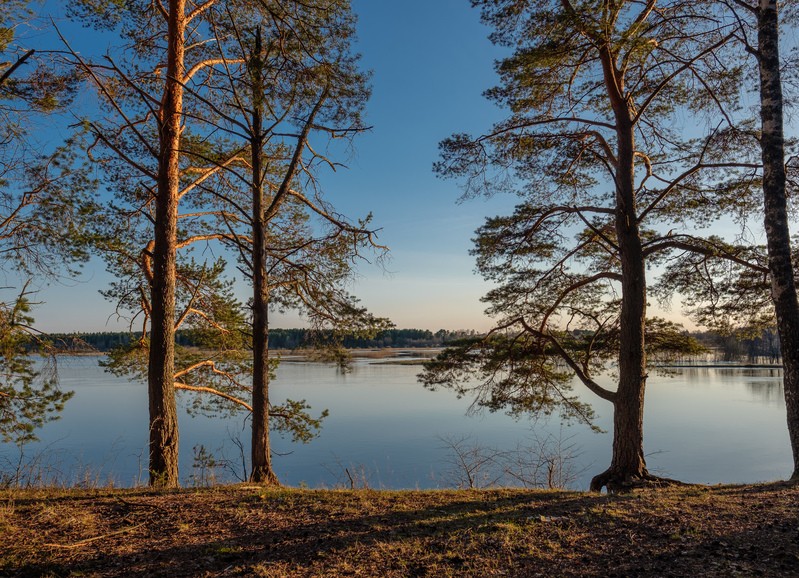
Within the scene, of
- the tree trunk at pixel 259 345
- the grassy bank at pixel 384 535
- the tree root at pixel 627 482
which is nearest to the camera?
the grassy bank at pixel 384 535

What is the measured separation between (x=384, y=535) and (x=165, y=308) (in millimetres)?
3815

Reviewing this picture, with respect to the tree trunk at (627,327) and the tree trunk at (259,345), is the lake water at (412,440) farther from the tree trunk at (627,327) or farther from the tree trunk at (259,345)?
the tree trunk at (627,327)

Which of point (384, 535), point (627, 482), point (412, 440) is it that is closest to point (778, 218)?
point (627, 482)

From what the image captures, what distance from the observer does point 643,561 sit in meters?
3.19

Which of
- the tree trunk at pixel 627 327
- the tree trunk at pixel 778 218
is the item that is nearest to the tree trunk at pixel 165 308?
the tree trunk at pixel 627 327

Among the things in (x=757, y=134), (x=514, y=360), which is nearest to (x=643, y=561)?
(x=514, y=360)

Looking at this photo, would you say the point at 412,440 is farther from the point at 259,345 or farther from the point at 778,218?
the point at 778,218

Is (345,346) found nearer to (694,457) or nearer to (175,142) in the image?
(175,142)

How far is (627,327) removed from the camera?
723 cm

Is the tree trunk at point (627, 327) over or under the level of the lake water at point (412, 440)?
over

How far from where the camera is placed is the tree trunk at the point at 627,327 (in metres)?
7.08

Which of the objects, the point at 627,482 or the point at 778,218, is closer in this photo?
the point at 778,218

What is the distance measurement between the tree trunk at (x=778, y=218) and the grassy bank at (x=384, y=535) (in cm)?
161

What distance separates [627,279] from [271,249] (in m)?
5.46
